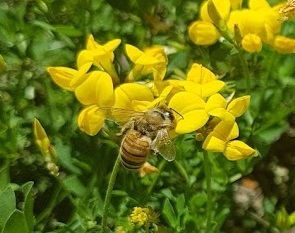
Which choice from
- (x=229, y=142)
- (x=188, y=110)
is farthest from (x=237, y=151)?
(x=188, y=110)

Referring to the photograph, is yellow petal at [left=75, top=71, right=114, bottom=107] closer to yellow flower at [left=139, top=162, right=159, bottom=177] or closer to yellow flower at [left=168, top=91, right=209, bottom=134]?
yellow flower at [left=168, top=91, right=209, bottom=134]

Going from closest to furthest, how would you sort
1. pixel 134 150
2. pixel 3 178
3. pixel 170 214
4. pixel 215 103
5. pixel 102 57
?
pixel 134 150
pixel 215 103
pixel 102 57
pixel 3 178
pixel 170 214

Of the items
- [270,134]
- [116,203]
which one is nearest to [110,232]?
[116,203]

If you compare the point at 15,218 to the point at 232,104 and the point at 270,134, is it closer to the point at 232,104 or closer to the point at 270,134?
the point at 232,104

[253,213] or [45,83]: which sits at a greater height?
[45,83]

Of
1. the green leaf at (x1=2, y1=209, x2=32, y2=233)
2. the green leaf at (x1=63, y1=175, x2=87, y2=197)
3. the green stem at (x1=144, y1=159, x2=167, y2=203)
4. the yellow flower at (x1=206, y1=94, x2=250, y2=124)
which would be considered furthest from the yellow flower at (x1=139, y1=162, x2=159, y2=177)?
the green leaf at (x1=2, y1=209, x2=32, y2=233)

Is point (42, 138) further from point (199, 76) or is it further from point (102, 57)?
point (199, 76)

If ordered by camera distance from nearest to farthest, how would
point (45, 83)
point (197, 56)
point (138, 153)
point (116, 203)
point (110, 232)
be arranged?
point (138, 153) → point (110, 232) → point (116, 203) → point (45, 83) → point (197, 56)
